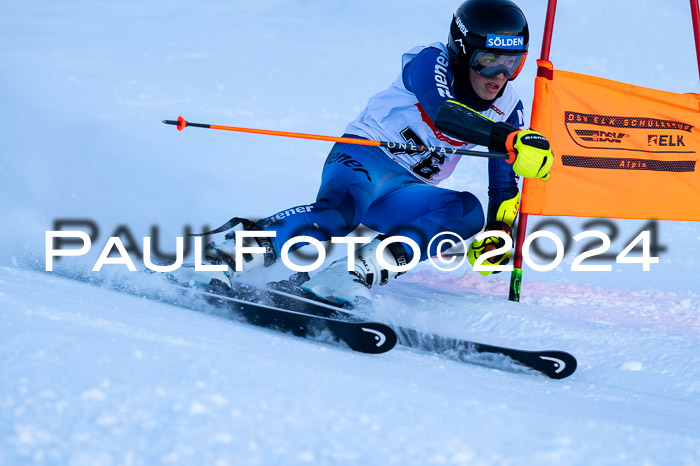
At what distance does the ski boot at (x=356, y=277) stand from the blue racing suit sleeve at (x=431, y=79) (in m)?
0.57

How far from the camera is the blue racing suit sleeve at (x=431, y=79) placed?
294 centimetres

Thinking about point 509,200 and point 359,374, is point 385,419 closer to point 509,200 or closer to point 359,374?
point 359,374

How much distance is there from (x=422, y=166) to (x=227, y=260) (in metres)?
1.00

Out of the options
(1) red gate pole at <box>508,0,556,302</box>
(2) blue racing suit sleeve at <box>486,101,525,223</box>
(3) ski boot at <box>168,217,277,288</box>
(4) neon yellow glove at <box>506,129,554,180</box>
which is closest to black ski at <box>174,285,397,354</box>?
(3) ski boot at <box>168,217,277,288</box>

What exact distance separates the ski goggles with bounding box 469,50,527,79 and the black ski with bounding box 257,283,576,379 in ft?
3.52

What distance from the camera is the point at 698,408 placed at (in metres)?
2.34

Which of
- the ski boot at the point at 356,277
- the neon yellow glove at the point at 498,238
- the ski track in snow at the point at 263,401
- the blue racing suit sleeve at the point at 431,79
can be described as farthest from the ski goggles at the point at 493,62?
the ski track in snow at the point at 263,401

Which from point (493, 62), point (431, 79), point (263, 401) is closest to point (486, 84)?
point (493, 62)

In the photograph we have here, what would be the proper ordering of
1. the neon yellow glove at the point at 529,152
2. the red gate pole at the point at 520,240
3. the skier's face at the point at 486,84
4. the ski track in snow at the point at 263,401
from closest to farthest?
1. the ski track in snow at the point at 263,401
2. the neon yellow glove at the point at 529,152
3. the skier's face at the point at 486,84
4. the red gate pole at the point at 520,240

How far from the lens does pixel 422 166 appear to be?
3332 mm

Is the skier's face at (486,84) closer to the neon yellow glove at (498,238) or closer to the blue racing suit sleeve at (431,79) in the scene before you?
the blue racing suit sleeve at (431,79)

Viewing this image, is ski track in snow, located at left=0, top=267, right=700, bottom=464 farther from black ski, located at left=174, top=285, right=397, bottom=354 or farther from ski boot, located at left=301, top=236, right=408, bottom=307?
ski boot, located at left=301, top=236, right=408, bottom=307

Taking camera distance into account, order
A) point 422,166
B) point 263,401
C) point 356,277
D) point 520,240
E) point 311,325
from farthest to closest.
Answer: point 520,240
point 422,166
point 356,277
point 311,325
point 263,401

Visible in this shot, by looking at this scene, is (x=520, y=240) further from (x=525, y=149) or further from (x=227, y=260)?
(x=227, y=260)
